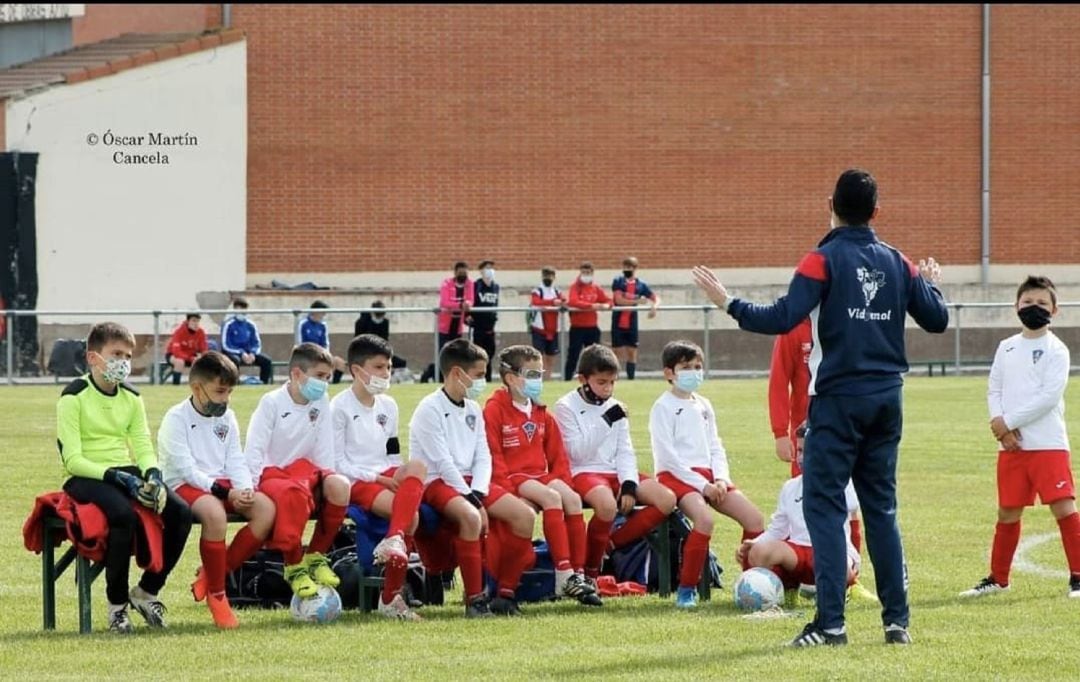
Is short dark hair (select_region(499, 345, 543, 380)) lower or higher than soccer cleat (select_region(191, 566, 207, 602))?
higher

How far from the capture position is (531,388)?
11.4 meters

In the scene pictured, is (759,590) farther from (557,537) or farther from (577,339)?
(577,339)

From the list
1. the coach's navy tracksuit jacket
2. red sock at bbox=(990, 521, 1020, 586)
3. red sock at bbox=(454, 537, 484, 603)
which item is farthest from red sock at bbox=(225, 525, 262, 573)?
red sock at bbox=(990, 521, 1020, 586)

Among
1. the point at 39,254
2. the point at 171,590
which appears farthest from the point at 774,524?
the point at 39,254

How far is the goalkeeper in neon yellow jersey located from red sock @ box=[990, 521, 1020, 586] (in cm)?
446

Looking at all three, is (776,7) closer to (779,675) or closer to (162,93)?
(162,93)

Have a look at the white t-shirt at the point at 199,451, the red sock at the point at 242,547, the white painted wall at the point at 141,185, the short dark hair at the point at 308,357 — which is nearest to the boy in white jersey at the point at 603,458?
the short dark hair at the point at 308,357

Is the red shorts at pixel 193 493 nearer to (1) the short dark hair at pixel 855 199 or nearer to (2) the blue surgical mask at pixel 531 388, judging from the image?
(2) the blue surgical mask at pixel 531 388

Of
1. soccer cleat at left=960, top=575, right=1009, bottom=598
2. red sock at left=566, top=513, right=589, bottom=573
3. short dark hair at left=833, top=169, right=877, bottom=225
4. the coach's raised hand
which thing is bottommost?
soccer cleat at left=960, top=575, right=1009, bottom=598

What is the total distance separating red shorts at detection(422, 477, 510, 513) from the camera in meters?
10.8

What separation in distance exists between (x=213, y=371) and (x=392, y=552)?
1.31 m

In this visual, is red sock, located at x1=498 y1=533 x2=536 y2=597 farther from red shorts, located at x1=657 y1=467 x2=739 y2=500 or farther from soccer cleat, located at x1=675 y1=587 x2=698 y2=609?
red shorts, located at x1=657 y1=467 x2=739 y2=500

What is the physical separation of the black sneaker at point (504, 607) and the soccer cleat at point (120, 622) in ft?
6.17

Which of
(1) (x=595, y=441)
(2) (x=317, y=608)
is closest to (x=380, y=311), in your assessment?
(1) (x=595, y=441)
